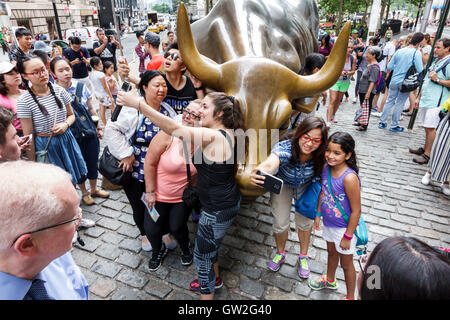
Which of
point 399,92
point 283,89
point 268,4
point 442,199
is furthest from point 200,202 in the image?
point 399,92

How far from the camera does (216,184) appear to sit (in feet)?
8.18

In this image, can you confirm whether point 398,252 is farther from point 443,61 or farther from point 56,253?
point 443,61

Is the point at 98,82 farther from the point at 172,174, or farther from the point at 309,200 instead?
the point at 309,200

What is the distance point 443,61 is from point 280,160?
528 cm

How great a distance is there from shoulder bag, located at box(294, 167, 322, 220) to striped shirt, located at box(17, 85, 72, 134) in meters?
3.11

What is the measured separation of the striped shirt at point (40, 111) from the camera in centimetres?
337

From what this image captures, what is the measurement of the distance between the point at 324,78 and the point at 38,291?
121 inches

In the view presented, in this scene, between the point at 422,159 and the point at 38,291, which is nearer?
the point at 38,291

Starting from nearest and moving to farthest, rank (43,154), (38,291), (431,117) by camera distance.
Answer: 1. (38,291)
2. (43,154)
3. (431,117)

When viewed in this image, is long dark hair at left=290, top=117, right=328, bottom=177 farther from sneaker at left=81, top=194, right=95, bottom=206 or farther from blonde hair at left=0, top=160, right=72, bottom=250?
sneaker at left=81, top=194, right=95, bottom=206

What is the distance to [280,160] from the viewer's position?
9.27ft

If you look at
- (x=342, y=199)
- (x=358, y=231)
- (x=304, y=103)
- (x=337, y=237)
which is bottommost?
(x=337, y=237)

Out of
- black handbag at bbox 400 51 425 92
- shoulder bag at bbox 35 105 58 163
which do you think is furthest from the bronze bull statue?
black handbag at bbox 400 51 425 92

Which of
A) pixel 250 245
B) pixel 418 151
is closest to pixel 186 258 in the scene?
pixel 250 245
